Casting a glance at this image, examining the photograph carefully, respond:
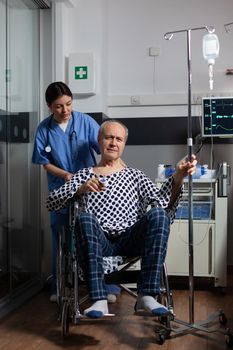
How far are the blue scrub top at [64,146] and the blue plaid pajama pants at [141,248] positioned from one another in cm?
73

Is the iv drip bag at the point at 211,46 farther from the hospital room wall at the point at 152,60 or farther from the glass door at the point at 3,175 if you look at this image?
the glass door at the point at 3,175

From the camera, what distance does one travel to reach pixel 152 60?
12.1 ft

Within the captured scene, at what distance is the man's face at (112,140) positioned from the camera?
2.31 m

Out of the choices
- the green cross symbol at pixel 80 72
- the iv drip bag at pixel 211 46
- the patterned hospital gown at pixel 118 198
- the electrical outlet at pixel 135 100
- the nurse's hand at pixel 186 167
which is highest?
the iv drip bag at pixel 211 46

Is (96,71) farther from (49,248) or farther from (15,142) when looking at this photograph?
(49,248)

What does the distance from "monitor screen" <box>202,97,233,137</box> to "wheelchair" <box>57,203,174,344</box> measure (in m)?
1.38

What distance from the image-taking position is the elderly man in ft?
6.61

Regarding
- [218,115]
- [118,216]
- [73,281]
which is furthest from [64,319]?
[218,115]

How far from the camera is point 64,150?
2758 mm

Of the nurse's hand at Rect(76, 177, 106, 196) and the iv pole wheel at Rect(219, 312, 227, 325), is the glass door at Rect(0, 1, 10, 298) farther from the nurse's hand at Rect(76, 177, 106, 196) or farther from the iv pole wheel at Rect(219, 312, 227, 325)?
the iv pole wheel at Rect(219, 312, 227, 325)

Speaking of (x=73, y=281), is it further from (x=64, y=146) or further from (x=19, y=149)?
(x=19, y=149)

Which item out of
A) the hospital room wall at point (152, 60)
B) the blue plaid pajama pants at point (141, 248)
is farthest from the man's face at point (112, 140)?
the hospital room wall at point (152, 60)

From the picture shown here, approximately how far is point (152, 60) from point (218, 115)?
82 cm

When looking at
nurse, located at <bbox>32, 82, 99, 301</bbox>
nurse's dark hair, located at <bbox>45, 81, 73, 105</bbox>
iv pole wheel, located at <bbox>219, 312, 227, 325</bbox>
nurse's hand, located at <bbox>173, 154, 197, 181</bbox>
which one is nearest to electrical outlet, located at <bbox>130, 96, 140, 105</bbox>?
nurse, located at <bbox>32, 82, 99, 301</bbox>
